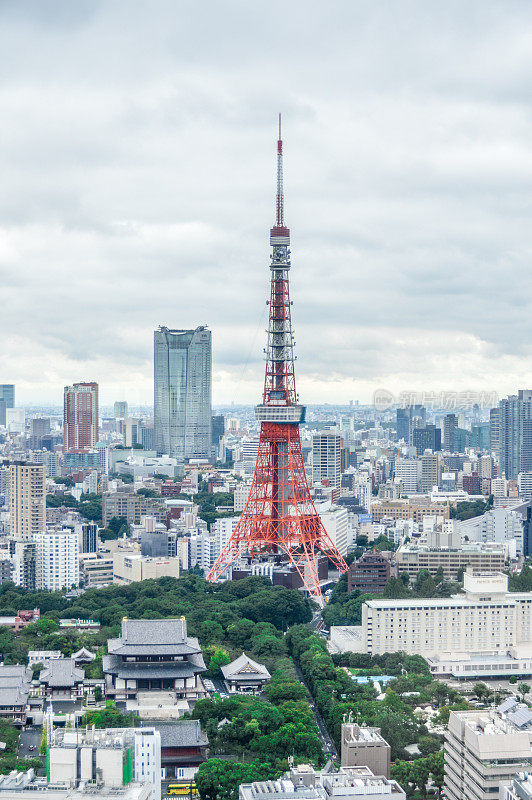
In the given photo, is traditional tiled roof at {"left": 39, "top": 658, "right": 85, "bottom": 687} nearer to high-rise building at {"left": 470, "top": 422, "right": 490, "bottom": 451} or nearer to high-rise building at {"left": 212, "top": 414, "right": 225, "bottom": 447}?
high-rise building at {"left": 470, "top": 422, "right": 490, "bottom": 451}

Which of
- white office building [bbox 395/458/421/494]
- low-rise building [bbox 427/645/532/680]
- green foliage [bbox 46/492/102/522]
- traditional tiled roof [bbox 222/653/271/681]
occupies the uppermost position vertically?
white office building [bbox 395/458/421/494]

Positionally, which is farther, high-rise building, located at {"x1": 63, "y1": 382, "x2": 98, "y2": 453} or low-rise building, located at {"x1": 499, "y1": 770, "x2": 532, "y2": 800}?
high-rise building, located at {"x1": 63, "y1": 382, "x2": 98, "y2": 453}

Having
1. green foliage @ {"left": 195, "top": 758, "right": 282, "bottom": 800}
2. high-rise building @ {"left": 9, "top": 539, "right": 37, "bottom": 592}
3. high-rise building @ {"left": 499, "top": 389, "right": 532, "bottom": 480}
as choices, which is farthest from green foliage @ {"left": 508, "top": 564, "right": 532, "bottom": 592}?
high-rise building @ {"left": 499, "top": 389, "right": 532, "bottom": 480}

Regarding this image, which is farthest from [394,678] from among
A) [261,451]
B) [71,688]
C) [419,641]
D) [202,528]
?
[202,528]

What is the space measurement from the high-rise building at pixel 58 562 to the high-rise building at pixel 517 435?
31073mm

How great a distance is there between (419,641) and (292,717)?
259 inches

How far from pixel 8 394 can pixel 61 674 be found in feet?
→ 255

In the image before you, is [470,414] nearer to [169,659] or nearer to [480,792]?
[169,659]

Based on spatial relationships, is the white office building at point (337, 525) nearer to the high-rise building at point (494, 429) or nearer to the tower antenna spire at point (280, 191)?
the tower antenna spire at point (280, 191)

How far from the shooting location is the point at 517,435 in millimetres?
61812

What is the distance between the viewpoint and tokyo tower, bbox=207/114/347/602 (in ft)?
103

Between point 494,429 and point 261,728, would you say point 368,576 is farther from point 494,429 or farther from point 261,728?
point 494,429

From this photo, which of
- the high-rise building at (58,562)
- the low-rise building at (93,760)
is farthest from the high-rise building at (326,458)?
the low-rise building at (93,760)

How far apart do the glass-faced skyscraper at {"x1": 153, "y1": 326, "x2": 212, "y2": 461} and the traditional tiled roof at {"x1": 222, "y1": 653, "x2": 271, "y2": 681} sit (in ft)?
169
